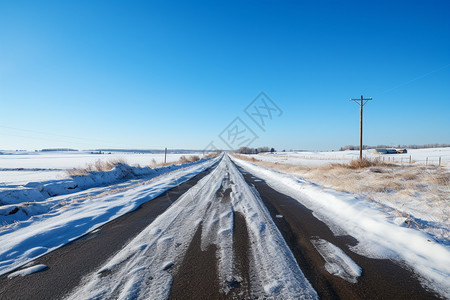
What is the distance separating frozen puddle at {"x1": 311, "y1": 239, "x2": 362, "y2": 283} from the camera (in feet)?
7.06

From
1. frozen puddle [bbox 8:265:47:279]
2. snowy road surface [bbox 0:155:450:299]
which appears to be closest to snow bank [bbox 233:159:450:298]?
snowy road surface [bbox 0:155:450:299]

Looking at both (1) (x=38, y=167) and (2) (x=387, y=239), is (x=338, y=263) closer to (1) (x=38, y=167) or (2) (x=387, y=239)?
(2) (x=387, y=239)

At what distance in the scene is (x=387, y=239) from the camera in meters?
3.09

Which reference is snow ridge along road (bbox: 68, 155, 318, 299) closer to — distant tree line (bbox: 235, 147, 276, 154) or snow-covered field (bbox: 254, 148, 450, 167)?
snow-covered field (bbox: 254, 148, 450, 167)

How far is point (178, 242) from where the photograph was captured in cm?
304

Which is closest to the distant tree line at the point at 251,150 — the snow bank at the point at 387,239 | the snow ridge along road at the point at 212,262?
the snow bank at the point at 387,239

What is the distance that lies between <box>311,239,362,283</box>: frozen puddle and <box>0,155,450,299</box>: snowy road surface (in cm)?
1

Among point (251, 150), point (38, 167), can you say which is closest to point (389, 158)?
point (38, 167)

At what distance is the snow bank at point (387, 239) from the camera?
7.29 ft

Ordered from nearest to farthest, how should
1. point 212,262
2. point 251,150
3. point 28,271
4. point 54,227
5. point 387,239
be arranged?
1. point 28,271
2. point 212,262
3. point 387,239
4. point 54,227
5. point 251,150

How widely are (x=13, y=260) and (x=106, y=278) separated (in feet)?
5.35

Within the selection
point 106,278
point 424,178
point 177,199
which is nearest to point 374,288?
point 106,278

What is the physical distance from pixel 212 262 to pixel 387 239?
2921 millimetres

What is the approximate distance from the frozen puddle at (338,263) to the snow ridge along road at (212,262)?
45 cm
